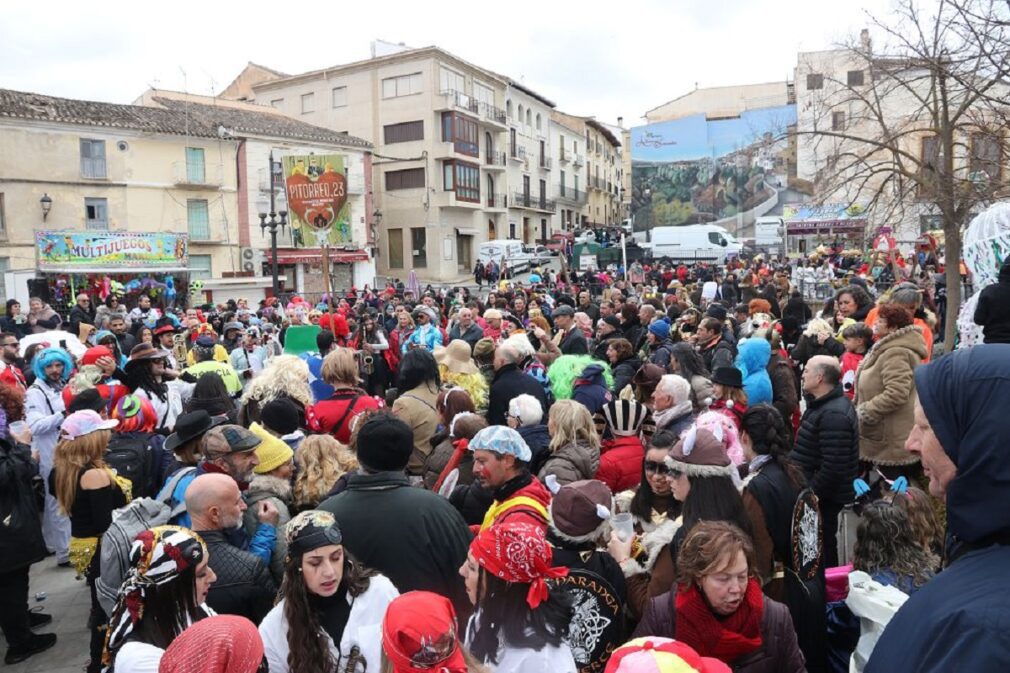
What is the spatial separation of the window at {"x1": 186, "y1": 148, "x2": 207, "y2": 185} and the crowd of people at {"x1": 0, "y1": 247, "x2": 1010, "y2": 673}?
28.2 m

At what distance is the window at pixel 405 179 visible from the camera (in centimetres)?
4153

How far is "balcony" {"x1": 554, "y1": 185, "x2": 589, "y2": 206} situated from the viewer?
56656 mm

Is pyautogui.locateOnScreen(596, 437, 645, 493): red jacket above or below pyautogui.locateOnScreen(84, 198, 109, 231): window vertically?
below

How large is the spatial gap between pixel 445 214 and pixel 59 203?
20.2 metres

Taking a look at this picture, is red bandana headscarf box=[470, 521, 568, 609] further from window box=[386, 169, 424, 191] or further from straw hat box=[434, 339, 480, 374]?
window box=[386, 169, 424, 191]

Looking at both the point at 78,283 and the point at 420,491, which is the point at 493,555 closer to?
the point at 420,491

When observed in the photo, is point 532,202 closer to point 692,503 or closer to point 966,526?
point 692,503

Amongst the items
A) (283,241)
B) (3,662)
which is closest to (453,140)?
(283,241)

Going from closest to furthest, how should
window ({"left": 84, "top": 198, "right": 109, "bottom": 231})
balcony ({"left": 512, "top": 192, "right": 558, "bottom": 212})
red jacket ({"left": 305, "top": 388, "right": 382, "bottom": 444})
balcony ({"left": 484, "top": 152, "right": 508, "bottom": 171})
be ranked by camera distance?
red jacket ({"left": 305, "top": 388, "right": 382, "bottom": 444}) → window ({"left": 84, "top": 198, "right": 109, "bottom": 231}) → balcony ({"left": 484, "top": 152, "right": 508, "bottom": 171}) → balcony ({"left": 512, "top": 192, "right": 558, "bottom": 212})

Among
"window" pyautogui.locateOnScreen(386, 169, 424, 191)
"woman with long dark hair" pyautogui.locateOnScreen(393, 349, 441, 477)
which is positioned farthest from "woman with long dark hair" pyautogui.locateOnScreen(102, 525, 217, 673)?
"window" pyautogui.locateOnScreen(386, 169, 424, 191)

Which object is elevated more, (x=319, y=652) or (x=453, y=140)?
(x=453, y=140)

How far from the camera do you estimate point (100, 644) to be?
3.76 meters

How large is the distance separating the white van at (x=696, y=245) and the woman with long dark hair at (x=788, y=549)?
33691 mm


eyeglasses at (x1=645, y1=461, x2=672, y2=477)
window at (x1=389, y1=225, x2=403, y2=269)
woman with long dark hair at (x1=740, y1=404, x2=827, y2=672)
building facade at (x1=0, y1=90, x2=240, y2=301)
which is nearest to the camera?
woman with long dark hair at (x1=740, y1=404, x2=827, y2=672)
